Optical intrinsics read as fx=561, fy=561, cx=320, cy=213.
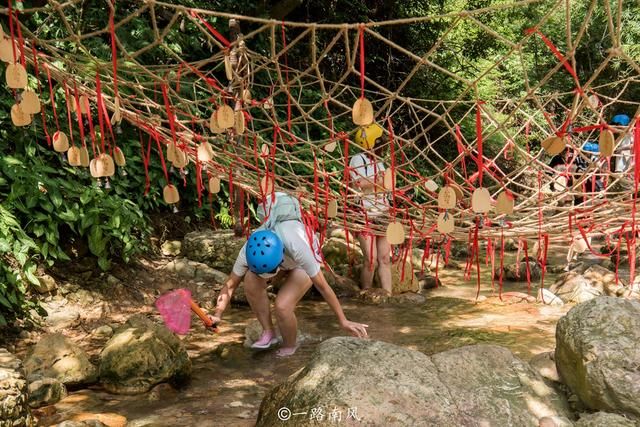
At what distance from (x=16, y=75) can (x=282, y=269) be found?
7.15 feet

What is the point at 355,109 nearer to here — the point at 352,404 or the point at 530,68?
the point at 352,404

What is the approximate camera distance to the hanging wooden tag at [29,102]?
1896mm

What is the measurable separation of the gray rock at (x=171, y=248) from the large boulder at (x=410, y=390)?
3365 mm

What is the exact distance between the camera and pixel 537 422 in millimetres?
2408

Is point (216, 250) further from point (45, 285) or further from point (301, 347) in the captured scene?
point (301, 347)

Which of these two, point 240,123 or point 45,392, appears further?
point 45,392

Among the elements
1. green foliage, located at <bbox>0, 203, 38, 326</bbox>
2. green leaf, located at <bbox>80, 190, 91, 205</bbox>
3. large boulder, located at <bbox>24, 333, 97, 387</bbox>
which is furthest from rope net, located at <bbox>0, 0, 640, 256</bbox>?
large boulder, located at <bbox>24, 333, 97, 387</bbox>

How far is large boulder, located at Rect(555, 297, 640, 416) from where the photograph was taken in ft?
8.01

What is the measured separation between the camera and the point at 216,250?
5535 millimetres

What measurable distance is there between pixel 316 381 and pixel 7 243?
7.95ft

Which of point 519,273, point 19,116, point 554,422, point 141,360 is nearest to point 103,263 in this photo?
point 141,360

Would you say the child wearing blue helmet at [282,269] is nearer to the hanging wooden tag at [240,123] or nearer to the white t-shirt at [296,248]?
the white t-shirt at [296,248]

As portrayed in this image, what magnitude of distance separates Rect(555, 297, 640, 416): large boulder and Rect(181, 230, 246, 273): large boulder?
340 centimetres

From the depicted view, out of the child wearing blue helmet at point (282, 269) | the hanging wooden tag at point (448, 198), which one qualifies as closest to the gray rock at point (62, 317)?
the child wearing blue helmet at point (282, 269)
